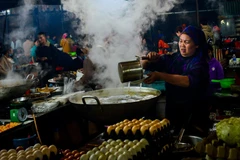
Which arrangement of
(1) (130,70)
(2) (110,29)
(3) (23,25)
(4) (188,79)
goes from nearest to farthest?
(1) (130,70) < (4) (188,79) < (2) (110,29) < (3) (23,25)

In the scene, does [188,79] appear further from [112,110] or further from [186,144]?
[112,110]

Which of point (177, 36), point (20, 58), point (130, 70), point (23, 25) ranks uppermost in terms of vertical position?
point (23, 25)

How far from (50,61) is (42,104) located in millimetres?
4295

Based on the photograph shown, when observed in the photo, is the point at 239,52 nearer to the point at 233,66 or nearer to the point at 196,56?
the point at 233,66

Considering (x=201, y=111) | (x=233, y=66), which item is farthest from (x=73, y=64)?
(x=201, y=111)

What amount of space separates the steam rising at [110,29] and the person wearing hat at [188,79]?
34.3 inches

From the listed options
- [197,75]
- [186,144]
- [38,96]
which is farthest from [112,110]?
[38,96]

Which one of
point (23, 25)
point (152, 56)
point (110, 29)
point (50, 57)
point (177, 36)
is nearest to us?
point (152, 56)

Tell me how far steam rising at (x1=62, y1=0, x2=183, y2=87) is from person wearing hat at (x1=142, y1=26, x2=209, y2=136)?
0.87m

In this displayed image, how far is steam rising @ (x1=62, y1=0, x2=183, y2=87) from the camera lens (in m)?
4.12

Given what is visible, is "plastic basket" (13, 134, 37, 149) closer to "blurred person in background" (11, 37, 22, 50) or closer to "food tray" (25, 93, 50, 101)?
"food tray" (25, 93, 50, 101)

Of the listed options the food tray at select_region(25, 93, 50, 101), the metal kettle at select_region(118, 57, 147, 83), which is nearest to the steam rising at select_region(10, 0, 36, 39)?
the food tray at select_region(25, 93, 50, 101)

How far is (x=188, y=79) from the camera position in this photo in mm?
2990

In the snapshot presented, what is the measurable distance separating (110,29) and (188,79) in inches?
65.9
